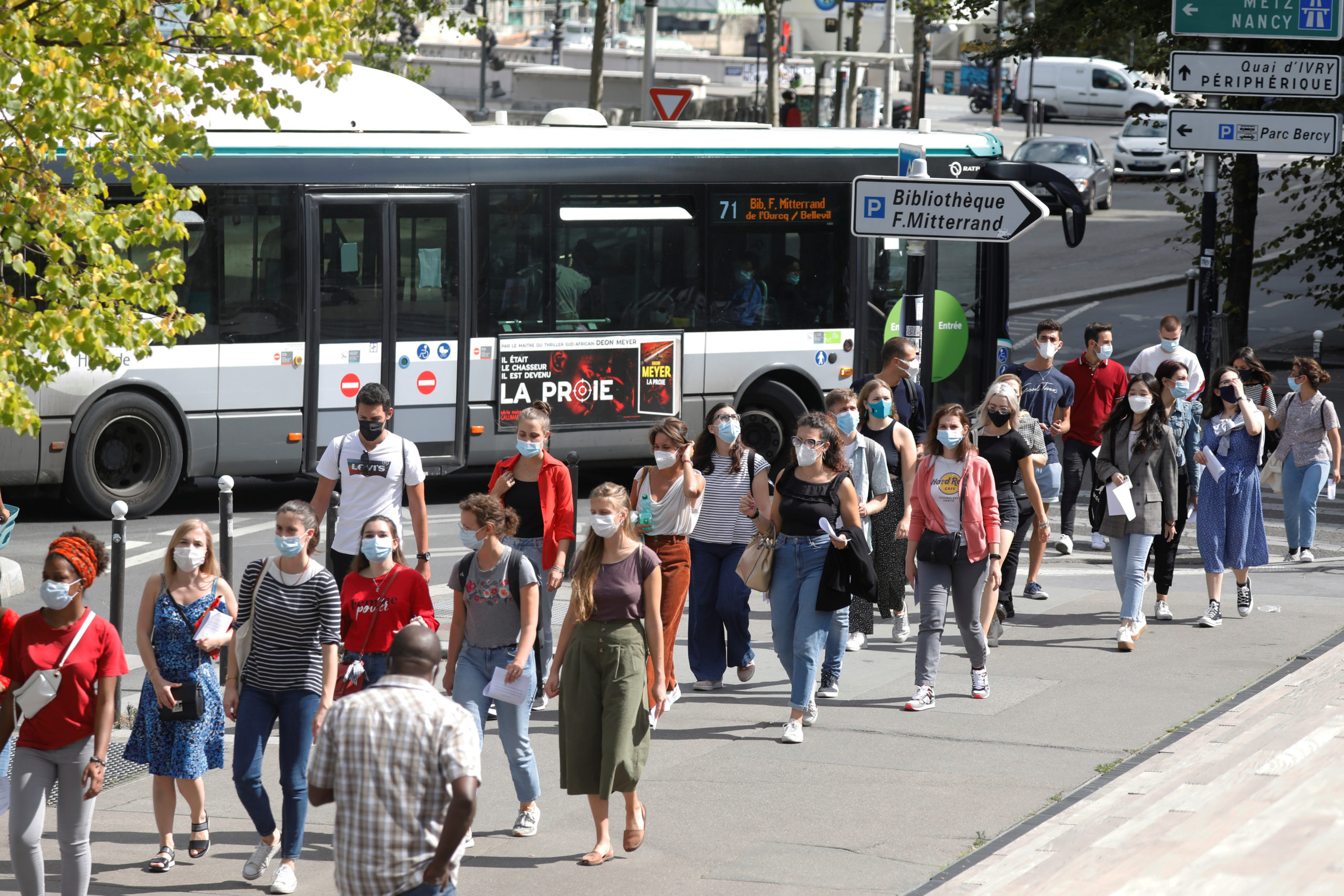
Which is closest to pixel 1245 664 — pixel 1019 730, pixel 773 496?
pixel 1019 730

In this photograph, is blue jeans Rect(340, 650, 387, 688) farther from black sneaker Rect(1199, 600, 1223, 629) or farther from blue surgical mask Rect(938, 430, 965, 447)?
black sneaker Rect(1199, 600, 1223, 629)

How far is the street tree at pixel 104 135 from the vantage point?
8.56 meters

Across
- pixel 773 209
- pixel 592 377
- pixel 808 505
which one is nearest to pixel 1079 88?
pixel 773 209

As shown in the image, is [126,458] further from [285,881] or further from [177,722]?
[285,881]

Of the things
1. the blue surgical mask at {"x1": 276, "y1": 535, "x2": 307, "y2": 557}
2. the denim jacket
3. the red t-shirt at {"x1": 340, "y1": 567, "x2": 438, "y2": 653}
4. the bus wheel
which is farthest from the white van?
the blue surgical mask at {"x1": 276, "y1": 535, "x2": 307, "y2": 557}

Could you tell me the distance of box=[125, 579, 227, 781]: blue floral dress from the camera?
667cm

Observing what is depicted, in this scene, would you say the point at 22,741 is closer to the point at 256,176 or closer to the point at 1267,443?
the point at 256,176

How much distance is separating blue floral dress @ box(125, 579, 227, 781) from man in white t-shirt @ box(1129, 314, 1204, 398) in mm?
9080

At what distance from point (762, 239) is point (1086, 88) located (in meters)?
41.2

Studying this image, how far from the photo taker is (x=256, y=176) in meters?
13.8

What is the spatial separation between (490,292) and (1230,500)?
6.54 metres

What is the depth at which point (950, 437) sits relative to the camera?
912 cm

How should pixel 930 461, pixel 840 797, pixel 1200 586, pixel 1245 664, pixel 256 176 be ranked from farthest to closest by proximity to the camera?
1. pixel 256 176
2. pixel 1200 586
3. pixel 1245 664
4. pixel 930 461
5. pixel 840 797

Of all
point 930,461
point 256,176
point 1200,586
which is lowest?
point 1200,586
